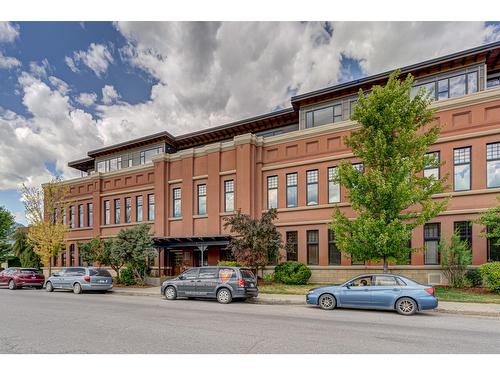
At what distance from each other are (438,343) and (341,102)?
20108 mm

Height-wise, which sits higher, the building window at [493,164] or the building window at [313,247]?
the building window at [493,164]

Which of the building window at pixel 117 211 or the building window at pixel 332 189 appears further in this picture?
the building window at pixel 117 211

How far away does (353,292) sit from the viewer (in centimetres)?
1282

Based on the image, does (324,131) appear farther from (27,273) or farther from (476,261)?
(27,273)

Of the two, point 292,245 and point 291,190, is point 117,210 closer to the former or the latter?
point 291,190

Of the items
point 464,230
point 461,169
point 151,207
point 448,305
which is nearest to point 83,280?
point 151,207

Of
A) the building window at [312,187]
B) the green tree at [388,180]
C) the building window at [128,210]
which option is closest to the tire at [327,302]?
the green tree at [388,180]

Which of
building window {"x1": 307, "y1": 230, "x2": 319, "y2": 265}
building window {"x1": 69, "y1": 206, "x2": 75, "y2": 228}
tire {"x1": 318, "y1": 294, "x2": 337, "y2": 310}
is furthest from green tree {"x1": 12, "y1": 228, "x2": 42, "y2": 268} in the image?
tire {"x1": 318, "y1": 294, "x2": 337, "y2": 310}

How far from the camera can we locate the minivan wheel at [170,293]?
1671 cm

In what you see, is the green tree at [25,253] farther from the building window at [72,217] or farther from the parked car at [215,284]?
the parked car at [215,284]

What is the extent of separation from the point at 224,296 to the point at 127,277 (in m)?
11.6

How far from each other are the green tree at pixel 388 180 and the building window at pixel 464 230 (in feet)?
13.9

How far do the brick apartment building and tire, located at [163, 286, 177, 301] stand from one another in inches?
283

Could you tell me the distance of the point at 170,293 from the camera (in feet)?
55.2
